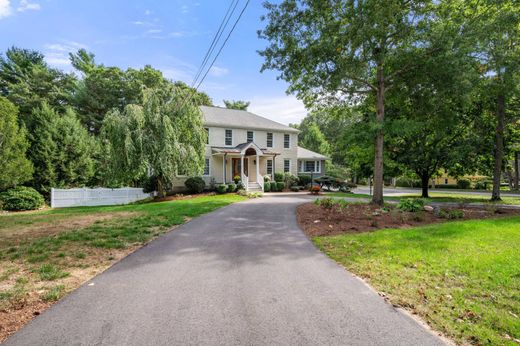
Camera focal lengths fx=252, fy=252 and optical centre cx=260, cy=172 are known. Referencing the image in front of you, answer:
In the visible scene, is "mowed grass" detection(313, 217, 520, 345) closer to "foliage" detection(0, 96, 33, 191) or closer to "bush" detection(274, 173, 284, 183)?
"bush" detection(274, 173, 284, 183)

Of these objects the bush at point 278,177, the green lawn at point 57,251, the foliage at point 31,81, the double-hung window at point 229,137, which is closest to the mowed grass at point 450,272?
the green lawn at point 57,251

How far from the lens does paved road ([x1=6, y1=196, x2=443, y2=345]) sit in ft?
8.64

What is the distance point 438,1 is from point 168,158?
621 inches

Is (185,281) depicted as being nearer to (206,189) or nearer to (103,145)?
(103,145)

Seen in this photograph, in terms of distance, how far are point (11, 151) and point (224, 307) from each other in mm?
18321

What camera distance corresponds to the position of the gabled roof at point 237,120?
75.3 ft

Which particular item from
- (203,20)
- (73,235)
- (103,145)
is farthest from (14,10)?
(73,235)

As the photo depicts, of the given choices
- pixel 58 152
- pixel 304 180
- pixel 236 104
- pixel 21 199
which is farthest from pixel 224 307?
pixel 236 104

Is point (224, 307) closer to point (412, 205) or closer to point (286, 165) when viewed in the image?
point (412, 205)

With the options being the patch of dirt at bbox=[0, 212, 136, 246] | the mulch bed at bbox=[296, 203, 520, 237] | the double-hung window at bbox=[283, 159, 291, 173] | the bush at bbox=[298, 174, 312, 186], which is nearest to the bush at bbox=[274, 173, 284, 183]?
the double-hung window at bbox=[283, 159, 291, 173]

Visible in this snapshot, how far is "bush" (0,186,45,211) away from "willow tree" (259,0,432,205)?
626 inches

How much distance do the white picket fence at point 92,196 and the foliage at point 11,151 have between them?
6.42 feet

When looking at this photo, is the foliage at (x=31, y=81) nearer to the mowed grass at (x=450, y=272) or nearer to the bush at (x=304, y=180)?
the bush at (x=304, y=180)

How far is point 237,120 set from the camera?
24422 millimetres
